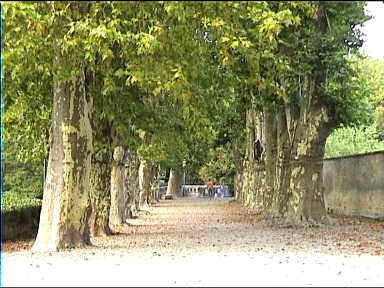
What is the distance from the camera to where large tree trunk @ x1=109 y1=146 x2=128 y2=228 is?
25.4m

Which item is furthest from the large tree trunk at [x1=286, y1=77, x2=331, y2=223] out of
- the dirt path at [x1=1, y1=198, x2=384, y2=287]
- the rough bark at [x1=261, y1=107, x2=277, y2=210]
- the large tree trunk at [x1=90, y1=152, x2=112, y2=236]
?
the rough bark at [x1=261, y1=107, x2=277, y2=210]

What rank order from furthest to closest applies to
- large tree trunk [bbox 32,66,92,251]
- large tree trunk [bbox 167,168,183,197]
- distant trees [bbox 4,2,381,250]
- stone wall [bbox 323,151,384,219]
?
large tree trunk [bbox 167,168,183,197] → stone wall [bbox 323,151,384,219] → large tree trunk [bbox 32,66,92,251] → distant trees [bbox 4,2,381,250]

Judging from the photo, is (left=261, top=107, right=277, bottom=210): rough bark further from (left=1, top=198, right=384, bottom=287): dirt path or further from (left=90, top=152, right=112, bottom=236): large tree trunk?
(left=90, top=152, right=112, bottom=236): large tree trunk

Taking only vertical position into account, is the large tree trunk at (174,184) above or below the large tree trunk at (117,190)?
above

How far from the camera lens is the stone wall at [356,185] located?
26.4 meters

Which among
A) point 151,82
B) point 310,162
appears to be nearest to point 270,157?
point 310,162

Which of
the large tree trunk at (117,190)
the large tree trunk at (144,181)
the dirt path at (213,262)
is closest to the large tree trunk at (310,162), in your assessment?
the dirt path at (213,262)

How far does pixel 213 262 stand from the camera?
12.1 m

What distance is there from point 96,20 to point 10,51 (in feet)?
6.08

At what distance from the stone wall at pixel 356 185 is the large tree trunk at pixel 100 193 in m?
11.1

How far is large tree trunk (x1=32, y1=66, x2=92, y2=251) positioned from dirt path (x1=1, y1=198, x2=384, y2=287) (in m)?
0.60

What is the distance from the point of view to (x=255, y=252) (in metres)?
14.2

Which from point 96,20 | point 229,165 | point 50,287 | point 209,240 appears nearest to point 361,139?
point 229,165

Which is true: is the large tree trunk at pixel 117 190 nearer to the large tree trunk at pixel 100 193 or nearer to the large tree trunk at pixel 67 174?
the large tree trunk at pixel 100 193
